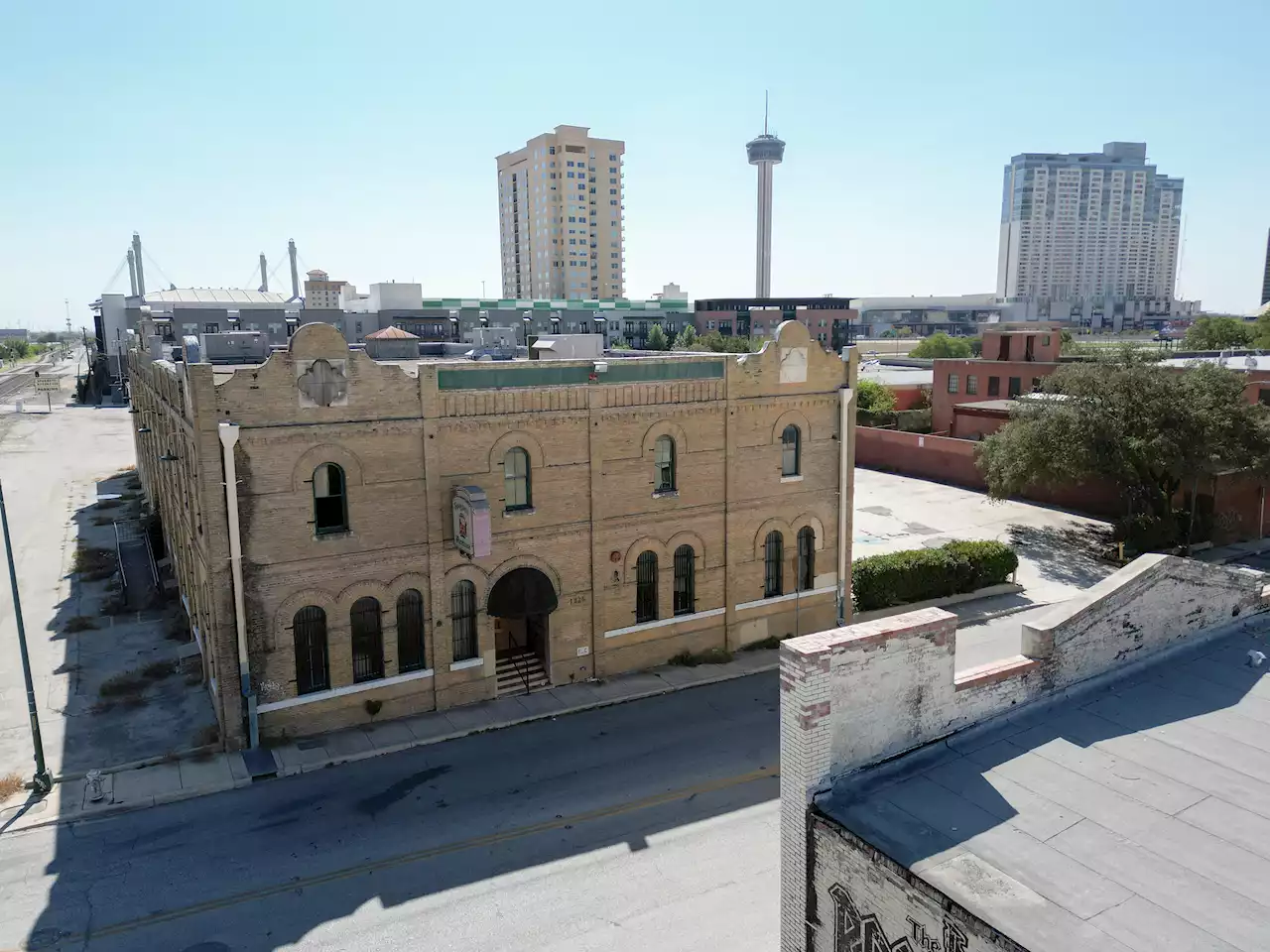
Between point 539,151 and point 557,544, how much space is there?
159 metres

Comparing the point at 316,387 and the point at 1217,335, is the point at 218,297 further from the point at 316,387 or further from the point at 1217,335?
the point at 1217,335

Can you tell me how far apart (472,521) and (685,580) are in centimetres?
750

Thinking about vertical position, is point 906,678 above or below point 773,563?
above

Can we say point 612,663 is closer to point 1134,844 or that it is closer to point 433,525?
point 433,525

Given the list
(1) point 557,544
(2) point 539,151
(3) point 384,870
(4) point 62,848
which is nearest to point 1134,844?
(3) point 384,870

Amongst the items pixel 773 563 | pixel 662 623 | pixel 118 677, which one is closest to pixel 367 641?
pixel 662 623

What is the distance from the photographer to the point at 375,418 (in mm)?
20656

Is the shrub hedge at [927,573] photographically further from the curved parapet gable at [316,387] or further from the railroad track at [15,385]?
the railroad track at [15,385]

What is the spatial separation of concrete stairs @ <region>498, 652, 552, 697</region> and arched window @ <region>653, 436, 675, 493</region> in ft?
18.8

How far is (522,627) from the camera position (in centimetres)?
2592

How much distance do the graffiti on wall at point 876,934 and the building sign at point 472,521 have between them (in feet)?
41.0

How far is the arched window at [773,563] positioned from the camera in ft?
88.1

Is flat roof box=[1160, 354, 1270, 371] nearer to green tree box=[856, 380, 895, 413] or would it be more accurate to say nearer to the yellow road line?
green tree box=[856, 380, 895, 413]

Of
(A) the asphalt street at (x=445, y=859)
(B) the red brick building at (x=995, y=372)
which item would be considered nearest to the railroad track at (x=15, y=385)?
(B) the red brick building at (x=995, y=372)
